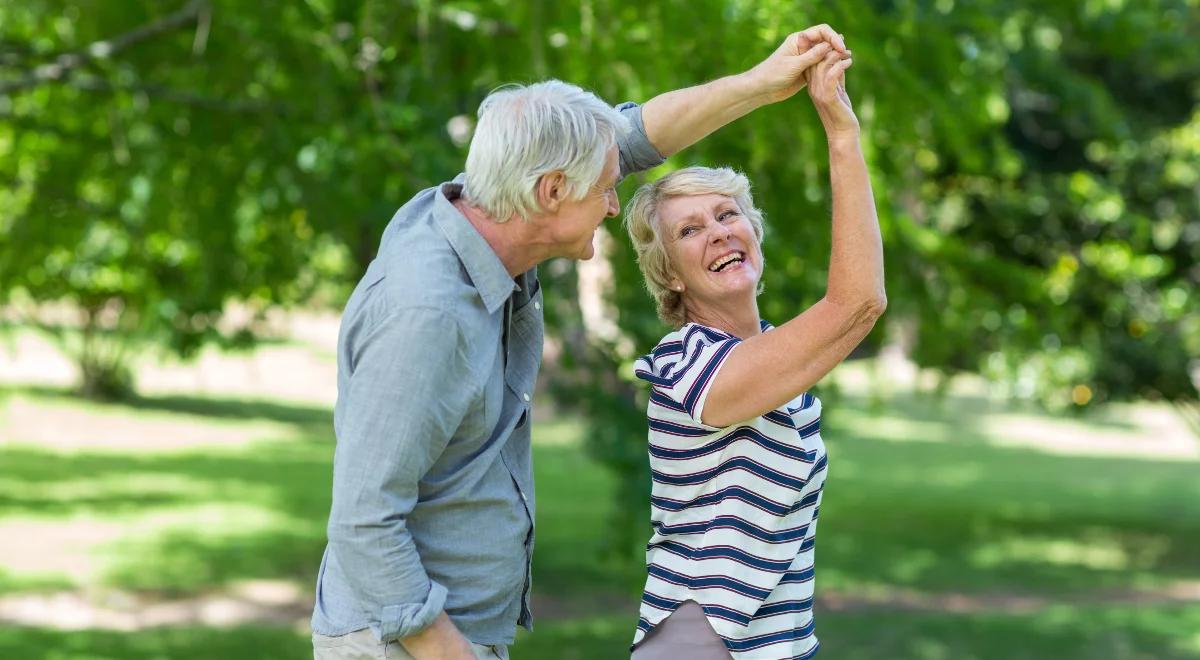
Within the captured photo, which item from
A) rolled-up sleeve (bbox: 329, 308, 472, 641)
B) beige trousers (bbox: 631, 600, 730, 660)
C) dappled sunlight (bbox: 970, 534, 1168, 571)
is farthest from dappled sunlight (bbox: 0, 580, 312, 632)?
rolled-up sleeve (bbox: 329, 308, 472, 641)

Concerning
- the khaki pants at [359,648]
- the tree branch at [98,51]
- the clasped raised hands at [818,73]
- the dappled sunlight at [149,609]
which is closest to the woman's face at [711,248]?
the clasped raised hands at [818,73]

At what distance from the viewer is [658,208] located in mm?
2602

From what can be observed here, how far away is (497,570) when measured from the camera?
7.61 feet

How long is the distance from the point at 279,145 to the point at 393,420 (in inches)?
184

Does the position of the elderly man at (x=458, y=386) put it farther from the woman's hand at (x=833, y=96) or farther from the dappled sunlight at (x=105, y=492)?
the dappled sunlight at (x=105, y=492)

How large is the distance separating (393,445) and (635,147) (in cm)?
88

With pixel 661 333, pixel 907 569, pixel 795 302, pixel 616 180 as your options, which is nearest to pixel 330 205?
pixel 661 333

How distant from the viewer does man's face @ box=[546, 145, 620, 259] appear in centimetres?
228

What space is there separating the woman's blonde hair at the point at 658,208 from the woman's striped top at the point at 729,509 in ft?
0.49

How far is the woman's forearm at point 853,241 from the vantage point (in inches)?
91.3

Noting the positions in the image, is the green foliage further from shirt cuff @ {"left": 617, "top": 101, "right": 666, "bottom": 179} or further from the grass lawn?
shirt cuff @ {"left": 617, "top": 101, "right": 666, "bottom": 179}

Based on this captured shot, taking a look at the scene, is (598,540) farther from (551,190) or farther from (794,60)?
(551,190)

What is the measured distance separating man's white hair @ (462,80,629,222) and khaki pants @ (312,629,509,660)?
66 centimetres

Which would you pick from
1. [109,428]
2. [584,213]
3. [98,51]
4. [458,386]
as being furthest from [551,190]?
[109,428]
